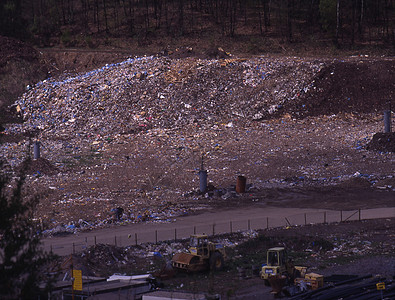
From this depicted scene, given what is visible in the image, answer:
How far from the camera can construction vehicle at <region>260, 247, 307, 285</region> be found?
47.5ft

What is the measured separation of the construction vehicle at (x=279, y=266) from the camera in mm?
14477

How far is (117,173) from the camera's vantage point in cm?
2814

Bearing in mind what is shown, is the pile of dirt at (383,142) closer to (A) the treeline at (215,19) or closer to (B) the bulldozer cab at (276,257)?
(B) the bulldozer cab at (276,257)

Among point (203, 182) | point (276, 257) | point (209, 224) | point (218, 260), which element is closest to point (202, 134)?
point (203, 182)

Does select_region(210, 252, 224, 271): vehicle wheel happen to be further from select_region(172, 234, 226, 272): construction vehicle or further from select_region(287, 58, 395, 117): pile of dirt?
select_region(287, 58, 395, 117): pile of dirt

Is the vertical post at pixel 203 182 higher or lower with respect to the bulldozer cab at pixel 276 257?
lower

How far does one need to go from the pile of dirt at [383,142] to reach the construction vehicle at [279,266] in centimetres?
1646

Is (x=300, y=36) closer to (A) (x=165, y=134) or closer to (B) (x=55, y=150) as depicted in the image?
(A) (x=165, y=134)

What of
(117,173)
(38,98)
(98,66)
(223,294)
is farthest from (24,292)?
(98,66)

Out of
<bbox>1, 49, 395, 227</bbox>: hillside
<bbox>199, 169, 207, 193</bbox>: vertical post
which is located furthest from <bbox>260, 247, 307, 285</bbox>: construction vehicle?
<bbox>199, 169, 207, 193</bbox>: vertical post

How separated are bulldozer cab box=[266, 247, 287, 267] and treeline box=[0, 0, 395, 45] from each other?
3652cm

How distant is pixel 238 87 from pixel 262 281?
80.3 ft

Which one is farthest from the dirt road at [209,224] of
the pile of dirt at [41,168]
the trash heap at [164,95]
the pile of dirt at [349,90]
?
the pile of dirt at [349,90]

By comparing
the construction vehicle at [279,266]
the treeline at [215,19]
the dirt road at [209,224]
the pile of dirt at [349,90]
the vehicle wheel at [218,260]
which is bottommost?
the dirt road at [209,224]
